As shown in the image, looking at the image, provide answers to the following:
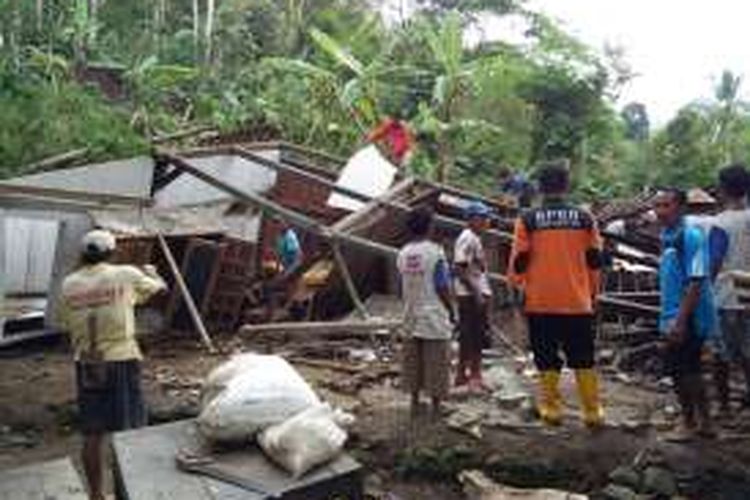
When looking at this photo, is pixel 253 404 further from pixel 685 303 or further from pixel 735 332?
pixel 735 332

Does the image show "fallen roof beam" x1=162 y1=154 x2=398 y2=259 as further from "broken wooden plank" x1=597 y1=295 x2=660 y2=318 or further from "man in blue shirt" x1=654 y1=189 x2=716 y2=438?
"man in blue shirt" x1=654 y1=189 x2=716 y2=438

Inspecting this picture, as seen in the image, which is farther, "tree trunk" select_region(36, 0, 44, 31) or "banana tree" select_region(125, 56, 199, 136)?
"tree trunk" select_region(36, 0, 44, 31)

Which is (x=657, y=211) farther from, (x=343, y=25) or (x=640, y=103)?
(x=640, y=103)

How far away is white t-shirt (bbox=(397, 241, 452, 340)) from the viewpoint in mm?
7586

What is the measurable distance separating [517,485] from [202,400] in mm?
2333

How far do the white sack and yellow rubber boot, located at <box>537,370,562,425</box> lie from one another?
241 inches

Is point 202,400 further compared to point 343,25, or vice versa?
point 343,25

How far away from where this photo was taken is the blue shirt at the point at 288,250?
13.0 m

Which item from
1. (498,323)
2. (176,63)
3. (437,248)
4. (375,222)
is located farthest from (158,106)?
(437,248)

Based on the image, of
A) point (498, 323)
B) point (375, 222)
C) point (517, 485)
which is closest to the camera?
point (517, 485)

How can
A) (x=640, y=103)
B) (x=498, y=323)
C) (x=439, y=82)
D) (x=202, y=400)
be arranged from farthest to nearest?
1. (x=640, y=103)
2. (x=439, y=82)
3. (x=498, y=323)
4. (x=202, y=400)

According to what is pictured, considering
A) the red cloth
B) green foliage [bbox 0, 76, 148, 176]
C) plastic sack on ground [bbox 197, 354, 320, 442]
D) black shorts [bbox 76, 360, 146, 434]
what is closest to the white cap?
black shorts [bbox 76, 360, 146, 434]

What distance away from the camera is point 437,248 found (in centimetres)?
764

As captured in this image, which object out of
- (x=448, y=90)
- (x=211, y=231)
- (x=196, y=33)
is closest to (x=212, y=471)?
(x=211, y=231)
